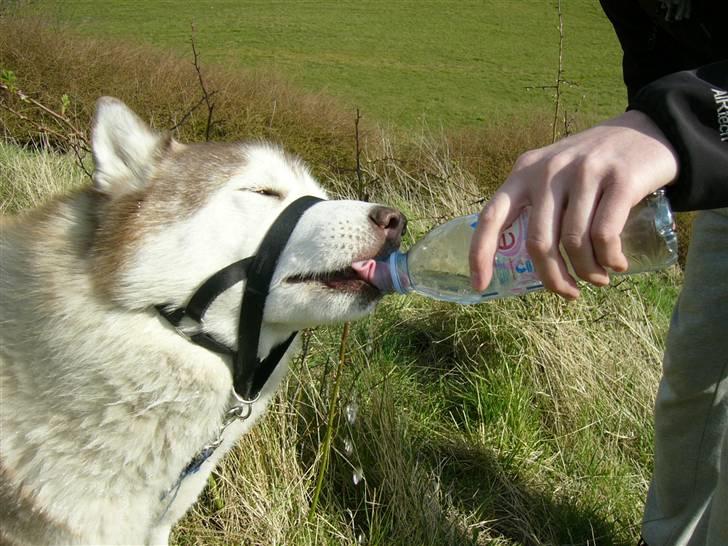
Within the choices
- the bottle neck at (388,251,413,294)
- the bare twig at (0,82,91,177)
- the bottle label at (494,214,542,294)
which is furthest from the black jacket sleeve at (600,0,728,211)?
the bare twig at (0,82,91,177)

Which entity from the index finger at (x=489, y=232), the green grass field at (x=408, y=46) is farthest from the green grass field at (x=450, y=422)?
the green grass field at (x=408, y=46)

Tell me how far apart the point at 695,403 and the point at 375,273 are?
3.88ft

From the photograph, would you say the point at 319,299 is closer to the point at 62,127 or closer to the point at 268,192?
the point at 268,192

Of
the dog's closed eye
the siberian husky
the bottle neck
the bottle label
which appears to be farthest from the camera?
the dog's closed eye

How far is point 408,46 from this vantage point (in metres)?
24.8

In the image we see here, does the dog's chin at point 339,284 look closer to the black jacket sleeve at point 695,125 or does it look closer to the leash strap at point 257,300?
the leash strap at point 257,300

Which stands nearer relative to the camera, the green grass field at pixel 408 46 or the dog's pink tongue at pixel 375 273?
the dog's pink tongue at pixel 375 273

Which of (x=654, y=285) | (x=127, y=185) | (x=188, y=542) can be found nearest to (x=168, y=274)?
(x=127, y=185)

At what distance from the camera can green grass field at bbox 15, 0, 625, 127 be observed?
17.5 m

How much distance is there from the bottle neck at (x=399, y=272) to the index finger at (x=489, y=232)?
703 mm

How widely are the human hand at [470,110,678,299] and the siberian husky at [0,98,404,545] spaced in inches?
27.9

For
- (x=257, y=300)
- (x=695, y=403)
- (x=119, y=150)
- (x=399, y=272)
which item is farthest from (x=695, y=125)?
(x=119, y=150)

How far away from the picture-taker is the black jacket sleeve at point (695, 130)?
1053 millimetres

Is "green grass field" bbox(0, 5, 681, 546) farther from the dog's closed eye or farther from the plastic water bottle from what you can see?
the dog's closed eye
